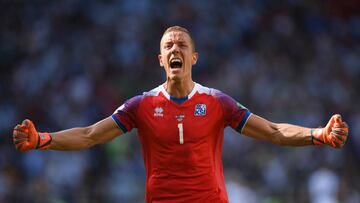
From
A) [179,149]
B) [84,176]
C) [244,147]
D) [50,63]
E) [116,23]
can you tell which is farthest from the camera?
[116,23]

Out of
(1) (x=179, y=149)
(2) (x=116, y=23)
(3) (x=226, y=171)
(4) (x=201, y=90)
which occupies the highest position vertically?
(2) (x=116, y=23)

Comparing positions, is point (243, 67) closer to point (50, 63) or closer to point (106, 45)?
point (106, 45)

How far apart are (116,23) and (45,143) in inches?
411

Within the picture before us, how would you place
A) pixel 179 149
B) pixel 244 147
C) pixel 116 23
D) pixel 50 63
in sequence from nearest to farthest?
pixel 179 149, pixel 244 147, pixel 50 63, pixel 116 23

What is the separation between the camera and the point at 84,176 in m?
13.4

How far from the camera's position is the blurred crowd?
1337 centimetres

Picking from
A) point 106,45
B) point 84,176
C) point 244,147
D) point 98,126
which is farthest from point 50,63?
point 98,126

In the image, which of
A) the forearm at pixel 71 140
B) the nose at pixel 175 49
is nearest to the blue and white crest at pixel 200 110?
the nose at pixel 175 49

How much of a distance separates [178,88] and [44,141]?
3.85 ft

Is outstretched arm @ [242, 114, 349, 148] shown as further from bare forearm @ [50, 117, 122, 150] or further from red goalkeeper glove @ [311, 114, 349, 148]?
bare forearm @ [50, 117, 122, 150]

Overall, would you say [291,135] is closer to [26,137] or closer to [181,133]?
[181,133]

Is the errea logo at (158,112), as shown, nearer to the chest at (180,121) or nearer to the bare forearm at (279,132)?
the chest at (180,121)

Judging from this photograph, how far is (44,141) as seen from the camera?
258 inches

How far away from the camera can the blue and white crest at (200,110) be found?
21.8 ft
